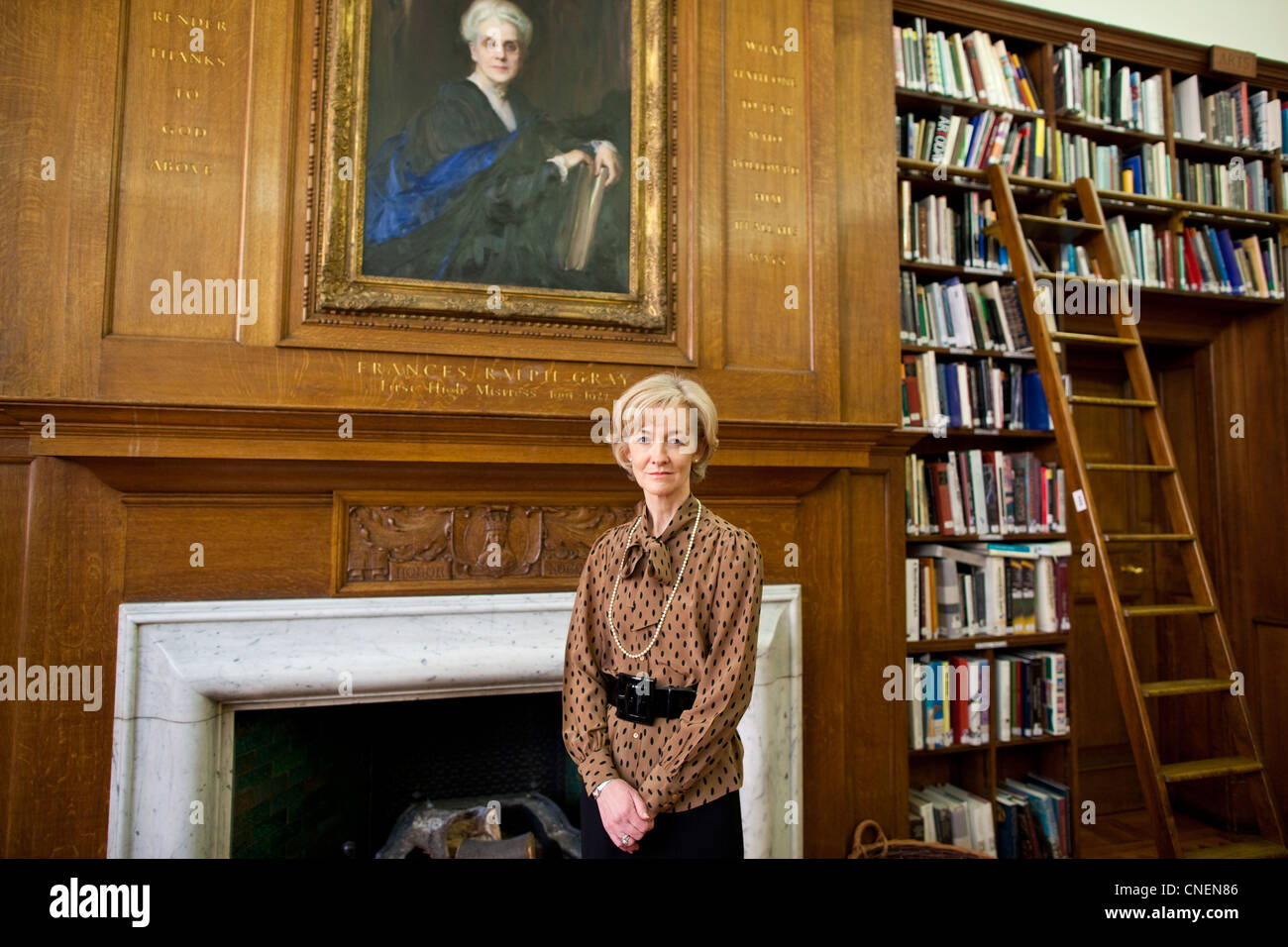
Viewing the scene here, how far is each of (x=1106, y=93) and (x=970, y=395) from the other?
1791mm

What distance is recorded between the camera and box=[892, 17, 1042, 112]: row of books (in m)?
3.11

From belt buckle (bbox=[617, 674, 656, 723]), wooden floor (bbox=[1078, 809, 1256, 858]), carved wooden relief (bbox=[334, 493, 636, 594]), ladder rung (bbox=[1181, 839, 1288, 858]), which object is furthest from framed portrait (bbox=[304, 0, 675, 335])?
wooden floor (bbox=[1078, 809, 1256, 858])

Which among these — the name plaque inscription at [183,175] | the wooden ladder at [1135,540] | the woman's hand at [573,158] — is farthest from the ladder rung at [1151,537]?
the name plaque inscription at [183,175]

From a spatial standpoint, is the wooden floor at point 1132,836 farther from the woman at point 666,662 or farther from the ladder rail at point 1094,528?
the woman at point 666,662

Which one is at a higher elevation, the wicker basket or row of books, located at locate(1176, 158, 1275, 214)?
row of books, located at locate(1176, 158, 1275, 214)

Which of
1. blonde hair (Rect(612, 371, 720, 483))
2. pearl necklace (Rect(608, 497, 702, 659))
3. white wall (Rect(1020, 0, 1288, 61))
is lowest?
pearl necklace (Rect(608, 497, 702, 659))

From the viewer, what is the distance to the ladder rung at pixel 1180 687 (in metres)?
2.54

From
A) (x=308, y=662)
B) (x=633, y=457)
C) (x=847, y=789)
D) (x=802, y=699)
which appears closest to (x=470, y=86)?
(x=633, y=457)

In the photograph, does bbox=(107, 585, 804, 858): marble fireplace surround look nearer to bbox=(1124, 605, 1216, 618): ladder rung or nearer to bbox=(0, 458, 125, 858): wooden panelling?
bbox=(0, 458, 125, 858): wooden panelling

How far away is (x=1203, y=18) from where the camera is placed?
369cm

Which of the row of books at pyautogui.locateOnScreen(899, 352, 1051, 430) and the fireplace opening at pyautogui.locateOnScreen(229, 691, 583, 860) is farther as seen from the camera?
the row of books at pyautogui.locateOnScreen(899, 352, 1051, 430)

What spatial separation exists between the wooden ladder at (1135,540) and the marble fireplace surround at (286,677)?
130cm

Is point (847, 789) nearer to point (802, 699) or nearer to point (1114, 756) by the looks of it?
Result: point (802, 699)

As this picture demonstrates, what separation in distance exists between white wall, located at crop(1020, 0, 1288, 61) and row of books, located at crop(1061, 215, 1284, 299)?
41.2 inches
